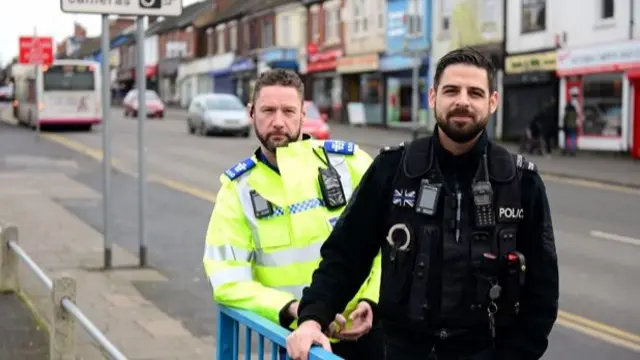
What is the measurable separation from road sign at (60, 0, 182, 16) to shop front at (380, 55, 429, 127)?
29.1 meters

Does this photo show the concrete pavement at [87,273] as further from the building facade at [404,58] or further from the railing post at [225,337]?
the building facade at [404,58]

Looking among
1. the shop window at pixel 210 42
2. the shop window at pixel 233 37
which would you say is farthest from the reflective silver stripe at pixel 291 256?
the shop window at pixel 210 42

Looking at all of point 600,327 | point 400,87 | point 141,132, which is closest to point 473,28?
point 400,87

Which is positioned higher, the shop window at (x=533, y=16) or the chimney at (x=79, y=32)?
the chimney at (x=79, y=32)

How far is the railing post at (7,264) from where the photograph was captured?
858cm

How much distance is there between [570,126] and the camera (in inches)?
1113

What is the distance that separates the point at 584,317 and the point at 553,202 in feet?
29.2

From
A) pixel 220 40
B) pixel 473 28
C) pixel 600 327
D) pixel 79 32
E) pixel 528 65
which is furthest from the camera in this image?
pixel 79 32

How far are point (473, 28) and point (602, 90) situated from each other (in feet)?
26.4

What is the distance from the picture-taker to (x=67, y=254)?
36.6ft

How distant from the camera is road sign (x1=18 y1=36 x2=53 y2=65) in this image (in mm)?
28672

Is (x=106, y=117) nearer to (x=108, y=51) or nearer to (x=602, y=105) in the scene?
(x=108, y=51)

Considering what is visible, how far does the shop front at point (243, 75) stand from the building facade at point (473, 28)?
21.6 meters

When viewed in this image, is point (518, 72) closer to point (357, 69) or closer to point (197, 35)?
point (357, 69)
